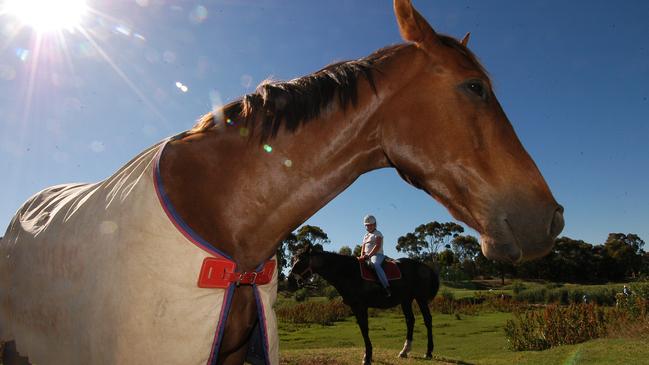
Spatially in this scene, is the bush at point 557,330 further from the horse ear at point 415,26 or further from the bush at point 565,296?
the bush at point 565,296

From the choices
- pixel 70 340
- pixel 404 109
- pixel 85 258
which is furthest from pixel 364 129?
pixel 70 340

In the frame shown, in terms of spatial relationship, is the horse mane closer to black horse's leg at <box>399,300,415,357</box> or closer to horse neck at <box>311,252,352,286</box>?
black horse's leg at <box>399,300,415,357</box>

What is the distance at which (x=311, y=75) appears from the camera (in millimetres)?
1827

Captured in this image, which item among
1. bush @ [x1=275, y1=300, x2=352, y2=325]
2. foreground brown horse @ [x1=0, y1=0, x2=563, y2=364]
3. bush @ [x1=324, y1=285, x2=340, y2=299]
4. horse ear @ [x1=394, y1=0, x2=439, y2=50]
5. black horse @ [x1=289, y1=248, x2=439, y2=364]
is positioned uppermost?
horse ear @ [x1=394, y1=0, x2=439, y2=50]

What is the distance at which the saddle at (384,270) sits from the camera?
10.5 m

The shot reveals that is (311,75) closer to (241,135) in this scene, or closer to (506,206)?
(241,135)

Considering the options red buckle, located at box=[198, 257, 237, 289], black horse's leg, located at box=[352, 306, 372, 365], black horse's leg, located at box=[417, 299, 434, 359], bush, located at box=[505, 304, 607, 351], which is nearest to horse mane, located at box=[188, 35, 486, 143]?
red buckle, located at box=[198, 257, 237, 289]

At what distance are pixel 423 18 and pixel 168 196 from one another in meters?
1.42

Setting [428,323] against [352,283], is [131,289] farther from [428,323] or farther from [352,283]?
[428,323]

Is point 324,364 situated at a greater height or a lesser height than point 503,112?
lesser

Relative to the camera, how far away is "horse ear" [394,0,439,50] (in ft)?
5.91

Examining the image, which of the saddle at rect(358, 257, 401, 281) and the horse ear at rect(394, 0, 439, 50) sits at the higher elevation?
the horse ear at rect(394, 0, 439, 50)

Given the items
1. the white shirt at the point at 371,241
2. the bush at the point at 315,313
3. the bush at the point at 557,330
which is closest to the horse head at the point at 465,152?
the white shirt at the point at 371,241

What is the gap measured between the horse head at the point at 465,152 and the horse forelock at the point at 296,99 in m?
0.16
